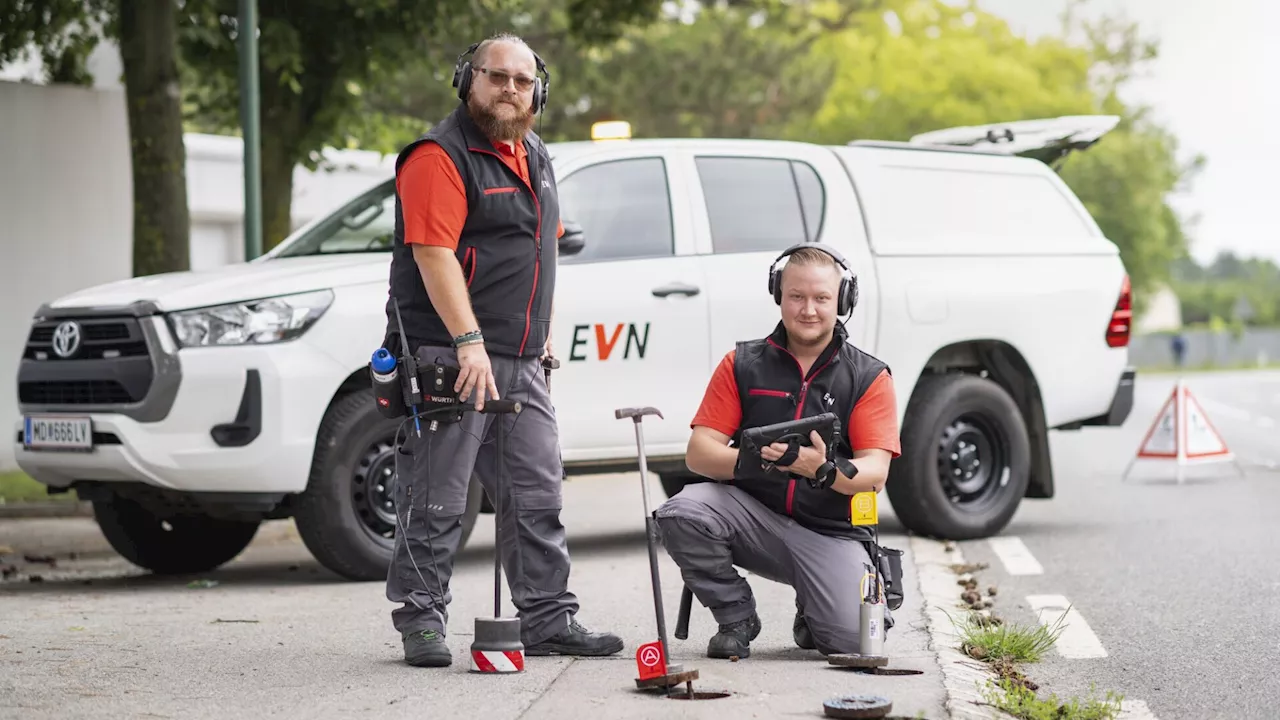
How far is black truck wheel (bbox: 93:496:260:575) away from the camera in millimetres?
8391

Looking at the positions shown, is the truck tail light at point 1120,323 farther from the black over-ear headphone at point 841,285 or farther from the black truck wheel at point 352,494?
the black over-ear headphone at point 841,285

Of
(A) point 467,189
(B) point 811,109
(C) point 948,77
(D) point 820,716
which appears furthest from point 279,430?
(C) point 948,77

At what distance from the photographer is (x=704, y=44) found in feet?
104

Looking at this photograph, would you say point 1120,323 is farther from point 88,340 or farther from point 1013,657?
point 88,340

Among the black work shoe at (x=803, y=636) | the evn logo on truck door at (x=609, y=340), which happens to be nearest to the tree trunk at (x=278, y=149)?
the evn logo on truck door at (x=609, y=340)

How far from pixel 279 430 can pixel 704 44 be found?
25.2 m

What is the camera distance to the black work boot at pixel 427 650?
5.42 meters

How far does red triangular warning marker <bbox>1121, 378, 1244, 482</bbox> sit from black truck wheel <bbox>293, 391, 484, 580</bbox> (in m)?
7.34

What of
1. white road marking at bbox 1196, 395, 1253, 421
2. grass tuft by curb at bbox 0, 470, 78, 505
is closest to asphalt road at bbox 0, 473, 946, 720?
grass tuft by curb at bbox 0, 470, 78, 505

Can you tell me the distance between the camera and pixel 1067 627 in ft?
21.1

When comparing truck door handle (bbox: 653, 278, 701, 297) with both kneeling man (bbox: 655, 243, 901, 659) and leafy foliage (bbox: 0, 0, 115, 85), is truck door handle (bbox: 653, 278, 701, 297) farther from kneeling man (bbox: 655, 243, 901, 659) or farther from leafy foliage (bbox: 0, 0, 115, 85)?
leafy foliage (bbox: 0, 0, 115, 85)

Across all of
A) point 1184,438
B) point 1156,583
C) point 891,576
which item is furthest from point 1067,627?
point 1184,438

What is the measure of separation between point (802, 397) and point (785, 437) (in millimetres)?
276

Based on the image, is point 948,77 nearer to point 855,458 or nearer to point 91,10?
point 91,10
